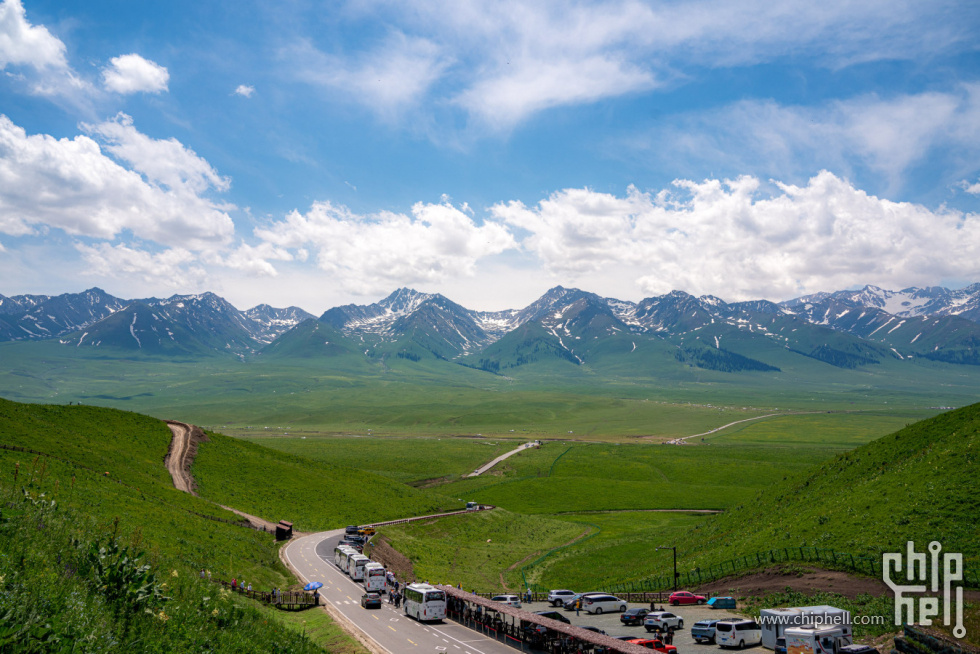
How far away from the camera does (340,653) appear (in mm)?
30281

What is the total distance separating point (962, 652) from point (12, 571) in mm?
36953

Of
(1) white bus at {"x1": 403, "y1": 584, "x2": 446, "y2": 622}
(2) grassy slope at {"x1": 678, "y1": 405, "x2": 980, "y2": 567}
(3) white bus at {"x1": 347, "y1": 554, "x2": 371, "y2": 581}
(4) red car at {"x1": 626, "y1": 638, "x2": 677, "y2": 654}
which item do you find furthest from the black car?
(3) white bus at {"x1": 347, "y1": 554, "x2": 371, "y2": 581}

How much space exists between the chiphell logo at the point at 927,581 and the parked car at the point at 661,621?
12.0 meters

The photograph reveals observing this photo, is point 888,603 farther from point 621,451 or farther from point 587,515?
point 621,451

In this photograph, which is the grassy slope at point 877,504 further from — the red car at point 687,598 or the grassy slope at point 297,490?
the grassy slope at point 297,490

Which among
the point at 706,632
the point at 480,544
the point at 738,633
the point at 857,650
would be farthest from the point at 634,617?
the point at 480,544

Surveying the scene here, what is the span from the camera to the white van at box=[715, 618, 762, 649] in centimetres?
3022

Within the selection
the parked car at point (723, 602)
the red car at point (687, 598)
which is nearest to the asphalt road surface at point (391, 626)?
the red car at point (687, 598)

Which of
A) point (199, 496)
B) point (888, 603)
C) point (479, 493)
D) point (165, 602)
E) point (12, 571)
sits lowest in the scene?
point (479, 493)

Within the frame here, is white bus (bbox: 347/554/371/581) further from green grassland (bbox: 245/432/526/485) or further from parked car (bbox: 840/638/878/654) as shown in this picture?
green grassland (bbox: 245/432/526/485)

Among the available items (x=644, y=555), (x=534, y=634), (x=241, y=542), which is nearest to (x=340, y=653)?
(x=534, y=634)

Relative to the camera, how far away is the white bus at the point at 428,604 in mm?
37000

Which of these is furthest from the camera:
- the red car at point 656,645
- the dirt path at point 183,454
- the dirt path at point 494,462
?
the dirt path at point 494,462

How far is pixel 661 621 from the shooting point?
3431 cm
